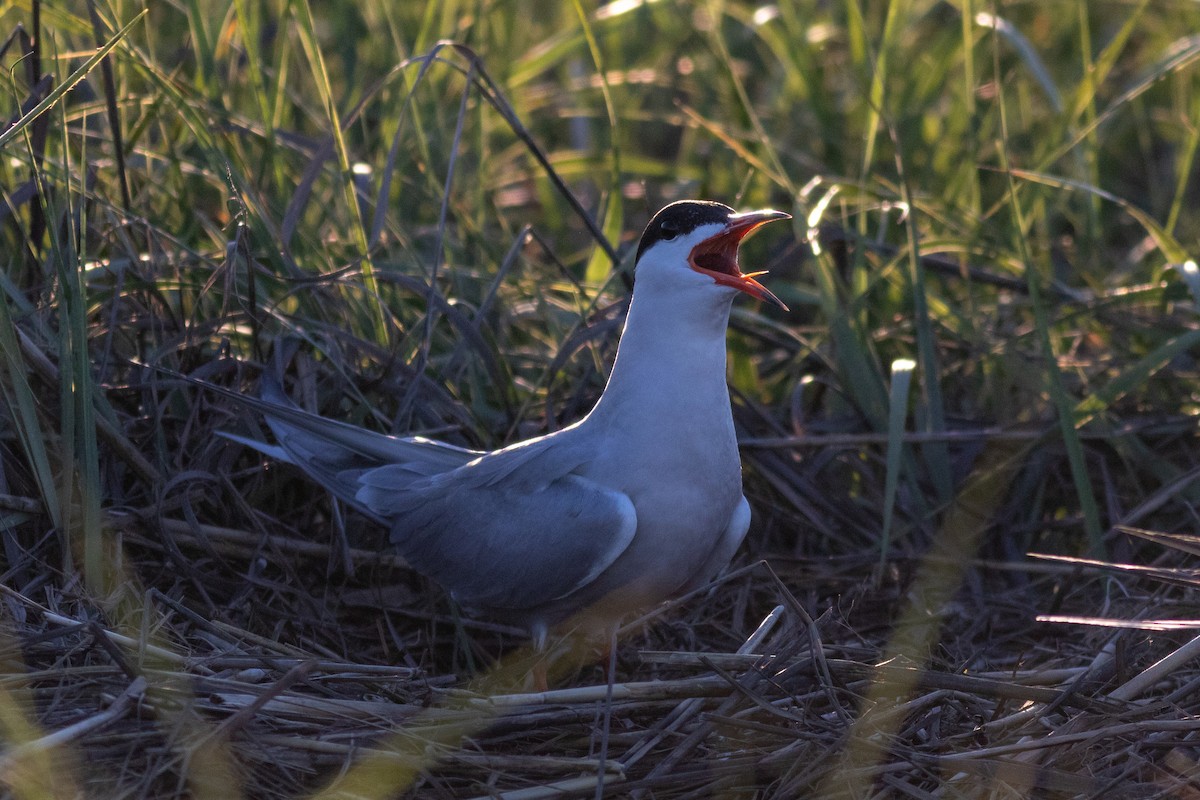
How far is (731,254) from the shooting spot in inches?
119

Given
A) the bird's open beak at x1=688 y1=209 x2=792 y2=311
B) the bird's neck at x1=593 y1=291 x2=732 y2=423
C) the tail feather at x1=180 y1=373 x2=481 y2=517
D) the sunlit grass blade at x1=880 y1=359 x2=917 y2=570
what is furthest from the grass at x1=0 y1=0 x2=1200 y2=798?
the bird's open beak at x1=688 y1=209 x2=792 y2=311

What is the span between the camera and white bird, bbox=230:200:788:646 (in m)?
2.91

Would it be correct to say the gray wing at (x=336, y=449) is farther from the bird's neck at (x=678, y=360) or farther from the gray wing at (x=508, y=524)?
the bird's neck at (x=678, y=360)

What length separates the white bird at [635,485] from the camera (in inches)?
115

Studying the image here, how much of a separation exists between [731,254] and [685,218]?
0.16 metres

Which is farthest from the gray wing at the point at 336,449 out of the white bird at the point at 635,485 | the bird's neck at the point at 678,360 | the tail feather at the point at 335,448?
the bird's neck at the point at 678,360

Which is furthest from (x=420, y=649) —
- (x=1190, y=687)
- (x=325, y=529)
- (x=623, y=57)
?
(x=623, y=57)

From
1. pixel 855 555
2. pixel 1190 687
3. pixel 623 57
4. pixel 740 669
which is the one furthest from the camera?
pixel 623 57

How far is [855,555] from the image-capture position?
11.9 ft

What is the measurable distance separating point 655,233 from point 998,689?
1233 mm

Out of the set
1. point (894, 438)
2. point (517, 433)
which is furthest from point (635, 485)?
point (517, 433)

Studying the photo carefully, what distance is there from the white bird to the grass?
23 cm

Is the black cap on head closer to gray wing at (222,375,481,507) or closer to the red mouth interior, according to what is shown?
the red mouth interior

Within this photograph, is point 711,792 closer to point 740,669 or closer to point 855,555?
point 740,669
